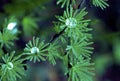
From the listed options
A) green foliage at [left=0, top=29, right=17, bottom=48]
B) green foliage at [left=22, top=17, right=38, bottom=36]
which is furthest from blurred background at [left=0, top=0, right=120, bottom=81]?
green foliage at [left=0, top=29, right=17, bottom=48]

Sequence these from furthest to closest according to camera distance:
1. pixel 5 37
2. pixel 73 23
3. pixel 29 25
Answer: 1. pixel 29 25
2. pixel 5 37
3. pixel 73 23

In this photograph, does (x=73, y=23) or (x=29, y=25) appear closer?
(x=73, y=23)

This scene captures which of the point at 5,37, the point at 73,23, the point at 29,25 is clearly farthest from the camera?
the point at 29,25

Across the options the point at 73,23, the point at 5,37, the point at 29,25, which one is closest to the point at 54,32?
the point at 29,25

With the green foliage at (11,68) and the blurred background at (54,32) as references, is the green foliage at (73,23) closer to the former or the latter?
the green foliage at (11,68)

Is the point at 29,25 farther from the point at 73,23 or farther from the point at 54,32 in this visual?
the point at 73,23

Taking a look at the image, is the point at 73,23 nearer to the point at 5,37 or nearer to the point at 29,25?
the point at 5,37

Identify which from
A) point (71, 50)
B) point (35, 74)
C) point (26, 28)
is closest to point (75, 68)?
point (71, 50)

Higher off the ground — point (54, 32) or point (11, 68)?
point (54, 32)

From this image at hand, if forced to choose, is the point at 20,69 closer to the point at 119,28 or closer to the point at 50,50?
the point at 50,50

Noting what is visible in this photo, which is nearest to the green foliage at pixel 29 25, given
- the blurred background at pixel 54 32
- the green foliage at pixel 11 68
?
the blurred background at pixel 54 32
